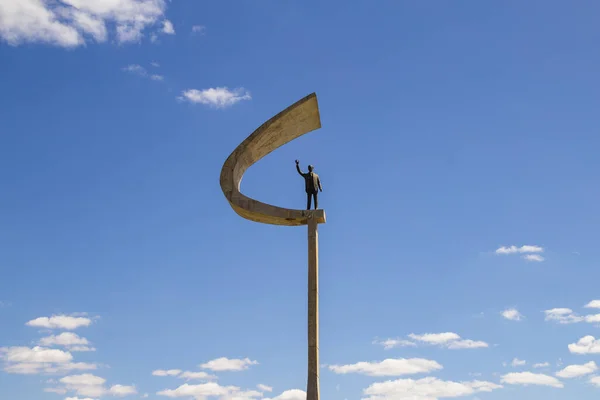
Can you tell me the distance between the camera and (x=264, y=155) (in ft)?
82.9

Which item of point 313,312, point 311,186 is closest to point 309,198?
point 311,186

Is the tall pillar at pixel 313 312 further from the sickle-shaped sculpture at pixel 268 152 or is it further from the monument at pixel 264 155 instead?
the sickle-shaped sculpture at pixel 268 152

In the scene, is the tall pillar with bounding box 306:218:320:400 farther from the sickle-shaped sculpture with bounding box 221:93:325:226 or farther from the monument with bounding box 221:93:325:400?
the sickle-shaped sculpture with bounding box 221:93:325:226

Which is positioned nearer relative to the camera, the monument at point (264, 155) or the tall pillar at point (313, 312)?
the tall pillar at point (313, 312)

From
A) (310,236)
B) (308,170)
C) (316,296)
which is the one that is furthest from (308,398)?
(308,170)

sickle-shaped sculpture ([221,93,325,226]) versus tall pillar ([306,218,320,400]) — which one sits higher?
sickle-shaped sculpture ([221,93,325,226])

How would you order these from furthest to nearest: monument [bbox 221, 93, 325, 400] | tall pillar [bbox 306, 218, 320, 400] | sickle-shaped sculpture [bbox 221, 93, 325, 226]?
sickle-shaped sculpture [bbox 221, 93, 325, 226] < monument [bbox 221, 93, 325, 400] < tall pillar [bbox 306, 218, 320, 400]

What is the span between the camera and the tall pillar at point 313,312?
2077 cm

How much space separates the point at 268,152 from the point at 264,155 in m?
0.17

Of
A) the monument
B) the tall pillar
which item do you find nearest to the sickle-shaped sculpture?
the monument

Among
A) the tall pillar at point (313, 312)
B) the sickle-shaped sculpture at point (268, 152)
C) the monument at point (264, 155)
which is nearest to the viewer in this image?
the tall pillar at point (313, 312)

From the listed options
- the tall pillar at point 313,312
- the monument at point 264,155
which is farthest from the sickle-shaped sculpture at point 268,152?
the tall pillar at point 313,312

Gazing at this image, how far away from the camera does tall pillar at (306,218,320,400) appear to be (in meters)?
20.8

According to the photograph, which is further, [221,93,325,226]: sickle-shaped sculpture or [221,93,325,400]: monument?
[221,93,325,226]: sickle-shaped sculpture
